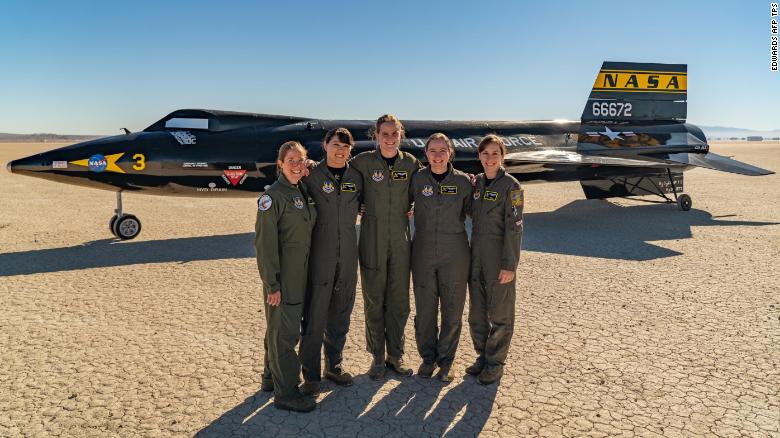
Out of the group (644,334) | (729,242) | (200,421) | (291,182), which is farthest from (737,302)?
(200,421)

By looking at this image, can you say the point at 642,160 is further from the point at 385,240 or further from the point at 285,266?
the point at 285,266

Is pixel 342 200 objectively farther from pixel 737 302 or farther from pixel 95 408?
pixel 737 302

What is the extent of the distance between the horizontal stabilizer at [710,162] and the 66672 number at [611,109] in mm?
1594

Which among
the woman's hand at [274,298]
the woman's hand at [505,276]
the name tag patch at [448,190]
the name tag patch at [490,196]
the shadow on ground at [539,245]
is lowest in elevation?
the shadow on ground at [539,245]

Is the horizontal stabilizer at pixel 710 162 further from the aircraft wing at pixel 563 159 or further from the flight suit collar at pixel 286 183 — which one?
the flight suit collar at pixel 286 183

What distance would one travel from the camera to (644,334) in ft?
17.6

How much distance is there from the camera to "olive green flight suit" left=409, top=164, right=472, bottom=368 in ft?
14.1

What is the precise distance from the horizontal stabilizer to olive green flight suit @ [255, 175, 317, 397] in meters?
13.8

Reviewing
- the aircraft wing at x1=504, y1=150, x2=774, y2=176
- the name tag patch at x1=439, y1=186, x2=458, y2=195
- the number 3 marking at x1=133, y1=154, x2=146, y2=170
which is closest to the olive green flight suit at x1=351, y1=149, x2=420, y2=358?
the name tag patch at x1=439, y1=186, x2=458, y2=195

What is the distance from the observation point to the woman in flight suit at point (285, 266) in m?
3.68

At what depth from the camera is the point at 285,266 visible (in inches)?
150

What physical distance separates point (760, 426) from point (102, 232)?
1189cm

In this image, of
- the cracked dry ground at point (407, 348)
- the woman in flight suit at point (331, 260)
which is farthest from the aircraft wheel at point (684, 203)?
the woman in flight suit at point (331, 260)

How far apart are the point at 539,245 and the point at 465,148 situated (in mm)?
3753
